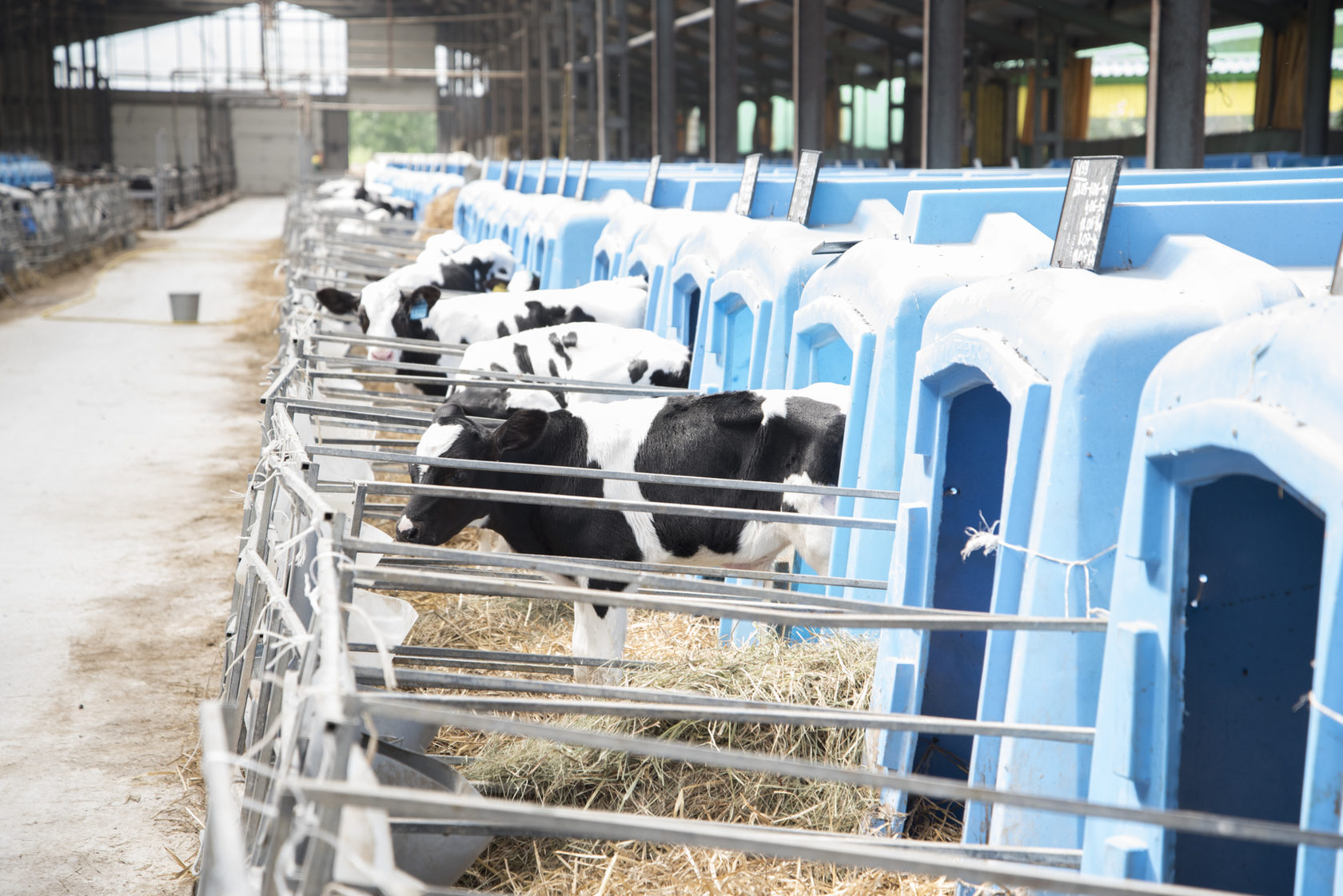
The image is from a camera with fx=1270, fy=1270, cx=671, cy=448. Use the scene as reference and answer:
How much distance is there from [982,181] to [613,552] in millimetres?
2459

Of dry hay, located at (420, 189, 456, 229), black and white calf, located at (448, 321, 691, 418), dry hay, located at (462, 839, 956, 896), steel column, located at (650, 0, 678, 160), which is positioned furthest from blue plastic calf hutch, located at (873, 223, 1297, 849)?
dry hay, located at (420, 189, 456, 229)

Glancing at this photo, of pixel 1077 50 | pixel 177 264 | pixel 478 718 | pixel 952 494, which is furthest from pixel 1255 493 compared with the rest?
pixel 177 264

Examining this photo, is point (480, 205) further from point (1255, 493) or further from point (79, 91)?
point (79, 91)

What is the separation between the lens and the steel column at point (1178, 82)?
5.89 meters

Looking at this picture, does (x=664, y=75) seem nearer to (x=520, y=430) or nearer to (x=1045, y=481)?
(x=520, y=430)

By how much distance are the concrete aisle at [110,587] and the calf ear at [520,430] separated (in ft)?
5.16

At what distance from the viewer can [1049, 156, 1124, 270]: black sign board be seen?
10.1 ft

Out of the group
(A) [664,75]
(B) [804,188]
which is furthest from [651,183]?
(A) [664,75]

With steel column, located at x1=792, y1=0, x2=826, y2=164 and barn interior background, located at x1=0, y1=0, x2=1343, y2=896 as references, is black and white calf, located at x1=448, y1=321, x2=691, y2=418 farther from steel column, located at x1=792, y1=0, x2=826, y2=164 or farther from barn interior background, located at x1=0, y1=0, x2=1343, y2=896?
steel column, located at x1=792, y1=0, x2=826, y2=164

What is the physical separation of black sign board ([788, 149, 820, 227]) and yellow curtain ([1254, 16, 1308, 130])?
10.7 m

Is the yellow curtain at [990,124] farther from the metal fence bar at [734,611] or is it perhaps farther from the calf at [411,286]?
the metal fence bar at [734,611]

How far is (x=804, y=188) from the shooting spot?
5.91m

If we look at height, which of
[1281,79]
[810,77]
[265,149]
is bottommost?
[810,77]

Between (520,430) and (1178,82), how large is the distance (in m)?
3.66
